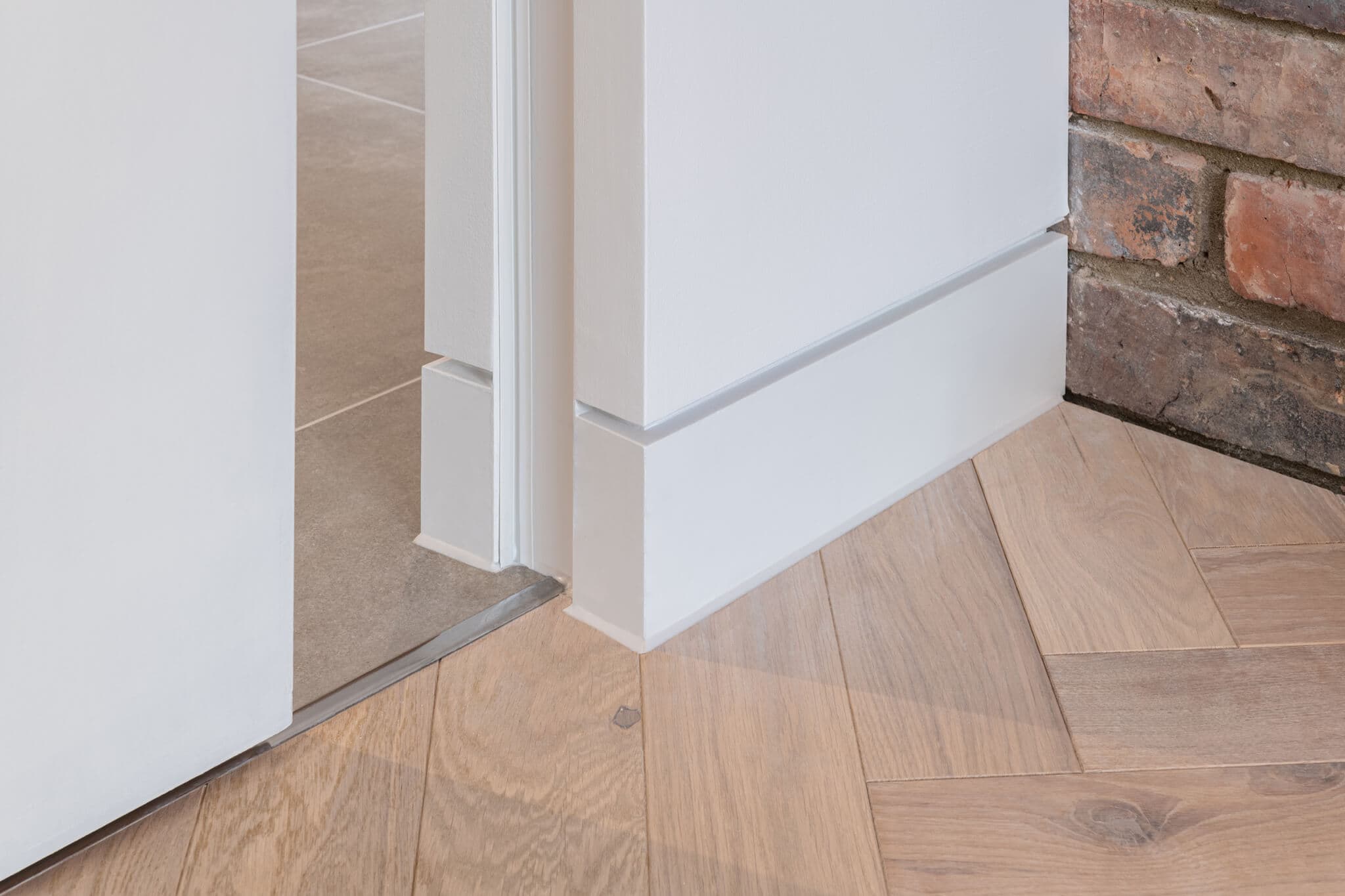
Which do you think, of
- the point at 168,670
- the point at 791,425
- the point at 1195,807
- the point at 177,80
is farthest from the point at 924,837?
the point at 177,80

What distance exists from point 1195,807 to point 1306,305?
0.45 metres

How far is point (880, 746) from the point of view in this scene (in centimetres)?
81

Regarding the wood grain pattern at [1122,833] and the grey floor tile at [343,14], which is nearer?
the wood grain pattern at [1122,833]

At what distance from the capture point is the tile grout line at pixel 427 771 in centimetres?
72

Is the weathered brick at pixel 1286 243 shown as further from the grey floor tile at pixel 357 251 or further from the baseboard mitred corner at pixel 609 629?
the grey floor tile at pixel 357 251

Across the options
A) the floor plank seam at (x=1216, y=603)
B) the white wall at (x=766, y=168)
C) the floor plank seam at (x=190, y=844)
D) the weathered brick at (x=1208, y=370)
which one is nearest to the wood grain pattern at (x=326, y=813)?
the floor plank seam at (x=190, y=844)

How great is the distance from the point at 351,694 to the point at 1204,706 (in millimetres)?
521

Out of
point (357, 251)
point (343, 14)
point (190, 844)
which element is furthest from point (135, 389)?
point (343, 14)

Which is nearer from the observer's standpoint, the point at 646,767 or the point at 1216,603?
the point at 646,767

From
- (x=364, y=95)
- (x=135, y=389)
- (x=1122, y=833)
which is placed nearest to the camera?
(x=135, y=389)

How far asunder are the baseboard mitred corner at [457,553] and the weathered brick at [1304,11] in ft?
2.16

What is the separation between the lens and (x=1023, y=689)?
0.86 metres

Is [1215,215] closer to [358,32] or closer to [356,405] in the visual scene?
[356,405]

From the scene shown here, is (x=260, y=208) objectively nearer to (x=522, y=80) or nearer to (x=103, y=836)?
(x=522, y=80)
